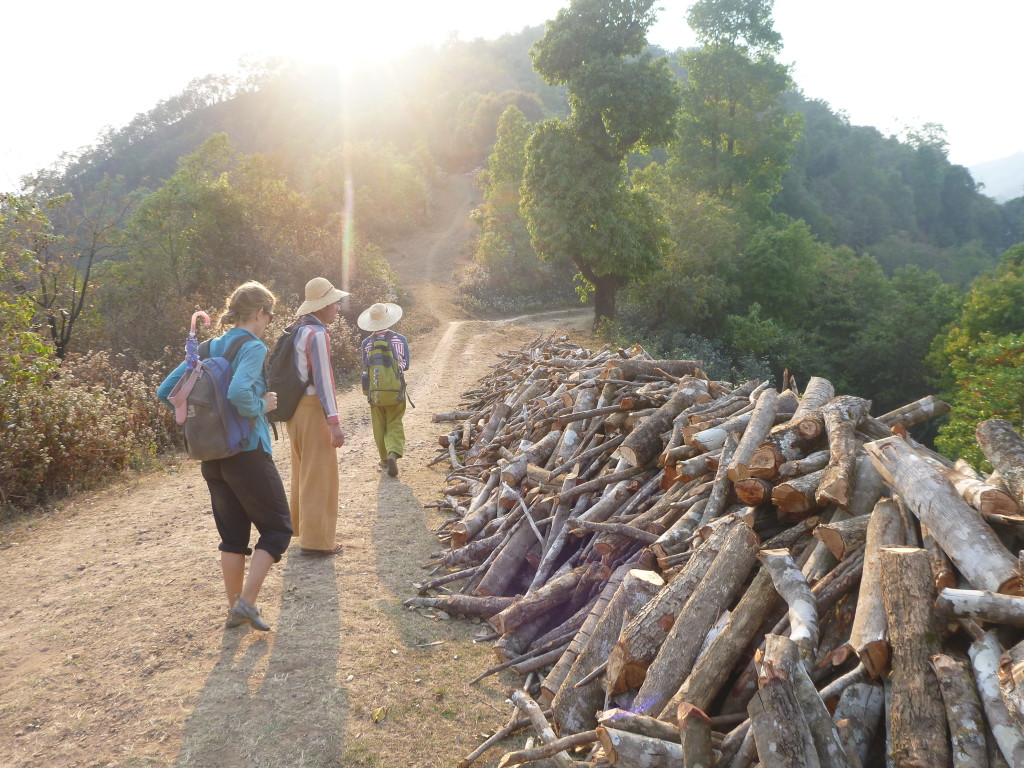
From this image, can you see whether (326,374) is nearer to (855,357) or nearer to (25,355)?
(25,355)

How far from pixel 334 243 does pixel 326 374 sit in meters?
20.0

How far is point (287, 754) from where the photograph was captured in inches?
128

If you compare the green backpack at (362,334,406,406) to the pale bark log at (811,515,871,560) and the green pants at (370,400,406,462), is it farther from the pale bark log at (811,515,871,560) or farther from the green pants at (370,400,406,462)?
the pale bark log at (811,515,871,560)

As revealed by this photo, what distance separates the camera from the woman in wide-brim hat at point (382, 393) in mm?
7484

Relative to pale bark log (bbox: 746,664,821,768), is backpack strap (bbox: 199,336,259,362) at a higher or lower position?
higher

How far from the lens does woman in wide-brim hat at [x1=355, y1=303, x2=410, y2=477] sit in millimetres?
7484

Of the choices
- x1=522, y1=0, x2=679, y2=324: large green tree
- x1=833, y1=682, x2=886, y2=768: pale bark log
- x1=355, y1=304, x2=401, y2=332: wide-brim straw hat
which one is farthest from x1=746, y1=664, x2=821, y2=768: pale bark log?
x1=522, y1=0, x2=679, y2=324: large green tree

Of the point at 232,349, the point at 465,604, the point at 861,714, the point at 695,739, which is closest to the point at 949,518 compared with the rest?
the point at 861,714

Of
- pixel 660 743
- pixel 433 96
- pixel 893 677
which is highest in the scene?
pixel 433 96

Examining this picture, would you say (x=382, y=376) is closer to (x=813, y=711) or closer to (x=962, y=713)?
(x=813, y=711)

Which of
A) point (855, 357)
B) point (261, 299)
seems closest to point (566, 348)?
point (261, 299)

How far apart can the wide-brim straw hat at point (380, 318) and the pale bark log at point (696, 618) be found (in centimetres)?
494

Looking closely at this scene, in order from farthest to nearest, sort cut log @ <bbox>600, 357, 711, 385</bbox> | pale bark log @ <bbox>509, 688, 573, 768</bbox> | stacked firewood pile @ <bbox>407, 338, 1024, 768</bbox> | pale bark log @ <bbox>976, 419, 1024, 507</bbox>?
1. cut log @ <bbox>600, 357, 711, 385</bbox>
2. pale bark log @ <bbox>976, 419, 1024, 507</bbox>
3. pale bark log @ <bbox>509, 688, 573, 768</bbox>
4. stacked firewood pile @ <bbox>407, 338, 1024, 768</bbox>

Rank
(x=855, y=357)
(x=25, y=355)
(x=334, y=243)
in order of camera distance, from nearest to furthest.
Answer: (x=25, y=355)
(x=334, y=243)
(x=855, y=357)
